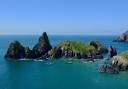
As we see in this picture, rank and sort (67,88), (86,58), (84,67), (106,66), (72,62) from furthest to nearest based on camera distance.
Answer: (86,58), (72,62), (84,67), (106,66), (67,88)

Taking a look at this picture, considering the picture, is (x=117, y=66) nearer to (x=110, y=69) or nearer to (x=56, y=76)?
(x=110, y=69)

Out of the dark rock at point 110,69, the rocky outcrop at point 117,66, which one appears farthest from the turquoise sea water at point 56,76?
the rocky outcrop at point 117,66

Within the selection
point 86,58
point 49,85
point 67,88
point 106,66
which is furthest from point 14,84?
point 86,58

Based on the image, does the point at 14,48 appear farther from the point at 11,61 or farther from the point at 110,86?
the point at 110,86

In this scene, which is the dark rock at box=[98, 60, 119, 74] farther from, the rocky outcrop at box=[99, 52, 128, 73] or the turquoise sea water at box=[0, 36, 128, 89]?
the turquoise sea water at box=[0, 36, 128, 89]

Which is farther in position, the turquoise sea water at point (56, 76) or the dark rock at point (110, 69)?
the dark rock at point (110, 69)

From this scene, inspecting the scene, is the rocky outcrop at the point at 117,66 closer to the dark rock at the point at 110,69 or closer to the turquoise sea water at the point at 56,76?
the dark rock at the point at 110,69

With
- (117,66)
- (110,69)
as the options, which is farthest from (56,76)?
(117,66)

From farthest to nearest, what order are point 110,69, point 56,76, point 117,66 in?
point 117,66 < point 110,69 < point 56,76
